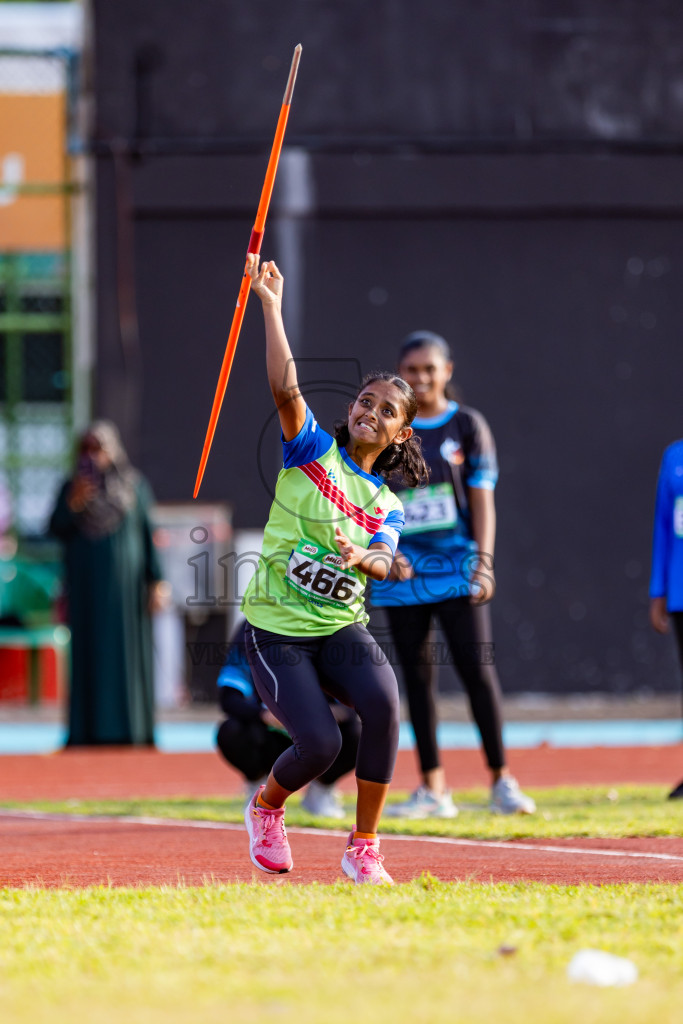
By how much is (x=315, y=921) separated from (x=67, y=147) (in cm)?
1176

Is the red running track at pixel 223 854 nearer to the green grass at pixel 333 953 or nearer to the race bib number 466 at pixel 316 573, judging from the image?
the green grass at pixel 333 953

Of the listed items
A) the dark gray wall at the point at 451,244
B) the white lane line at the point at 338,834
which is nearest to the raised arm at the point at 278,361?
the white lane line at the point at 338,834

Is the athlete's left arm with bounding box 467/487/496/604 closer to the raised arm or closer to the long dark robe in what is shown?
the raised arm

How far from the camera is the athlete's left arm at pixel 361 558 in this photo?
4.98 m

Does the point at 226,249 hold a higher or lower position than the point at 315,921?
higher

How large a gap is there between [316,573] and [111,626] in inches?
266

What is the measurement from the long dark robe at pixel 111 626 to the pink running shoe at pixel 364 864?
21.7ft

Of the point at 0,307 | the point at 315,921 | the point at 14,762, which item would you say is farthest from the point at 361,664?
the point at 0,307

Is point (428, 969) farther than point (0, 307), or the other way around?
point (0, 307)

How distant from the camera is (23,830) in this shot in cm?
708

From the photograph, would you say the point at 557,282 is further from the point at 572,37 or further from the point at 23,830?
the point at 23,830

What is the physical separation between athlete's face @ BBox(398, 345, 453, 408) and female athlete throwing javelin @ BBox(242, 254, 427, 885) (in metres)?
2.08

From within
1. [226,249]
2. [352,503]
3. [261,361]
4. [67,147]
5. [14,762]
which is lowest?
[14,762]

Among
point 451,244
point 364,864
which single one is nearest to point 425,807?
point 364,864
